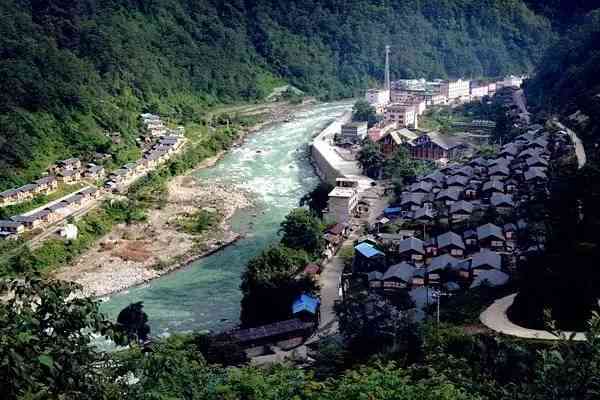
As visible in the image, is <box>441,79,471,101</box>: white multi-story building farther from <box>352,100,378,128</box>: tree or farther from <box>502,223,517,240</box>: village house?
<box>502,223,517,240</box>: village house

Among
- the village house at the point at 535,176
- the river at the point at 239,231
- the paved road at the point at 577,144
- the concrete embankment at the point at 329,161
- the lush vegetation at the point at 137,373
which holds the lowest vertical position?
the river at the point at 239,231

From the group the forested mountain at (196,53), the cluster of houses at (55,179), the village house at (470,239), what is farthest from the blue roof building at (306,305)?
the forested mountain at (196,53)

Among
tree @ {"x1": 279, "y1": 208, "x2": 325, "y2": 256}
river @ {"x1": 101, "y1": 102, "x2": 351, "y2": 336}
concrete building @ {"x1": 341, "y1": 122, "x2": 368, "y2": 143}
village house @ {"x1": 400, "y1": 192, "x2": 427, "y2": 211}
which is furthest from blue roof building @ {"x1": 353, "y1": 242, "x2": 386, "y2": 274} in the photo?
concrete building @ {"x1": 341, "y1": 122, "x2": 368, "y2": 143}

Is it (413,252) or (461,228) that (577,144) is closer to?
(461,228)

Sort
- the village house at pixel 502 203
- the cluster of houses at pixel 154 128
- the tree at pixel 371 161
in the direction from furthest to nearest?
the cluster of houses at pixel 154 128 < the tree at pixel 371 161 < the village house at pixel 502 203

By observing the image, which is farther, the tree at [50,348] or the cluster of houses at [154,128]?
the cluster of houses at [154,128]

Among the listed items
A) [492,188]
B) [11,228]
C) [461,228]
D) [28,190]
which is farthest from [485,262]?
[28,190]

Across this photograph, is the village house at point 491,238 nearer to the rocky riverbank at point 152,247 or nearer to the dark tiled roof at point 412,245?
the dark tiled roof at point 412,245
